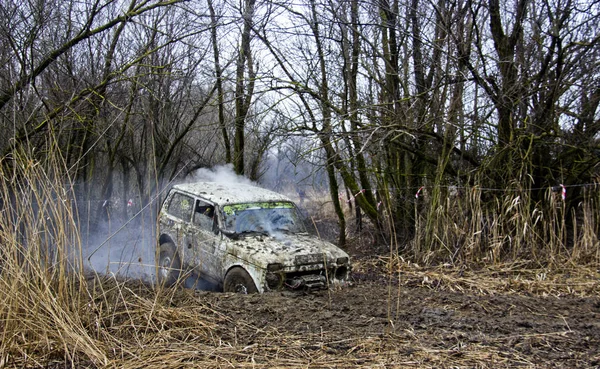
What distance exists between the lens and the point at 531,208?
8.47 metres

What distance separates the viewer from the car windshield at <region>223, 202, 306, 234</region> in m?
7.35

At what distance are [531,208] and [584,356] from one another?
16.7ft

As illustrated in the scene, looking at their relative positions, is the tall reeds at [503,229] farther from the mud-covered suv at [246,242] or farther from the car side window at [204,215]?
the car side window at [204,215]

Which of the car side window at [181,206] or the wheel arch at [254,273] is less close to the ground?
the car side window at [181,206]

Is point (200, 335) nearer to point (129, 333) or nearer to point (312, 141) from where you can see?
point (129, 333)

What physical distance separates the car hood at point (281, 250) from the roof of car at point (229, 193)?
2.56 feet

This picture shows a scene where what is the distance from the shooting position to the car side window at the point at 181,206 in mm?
8188

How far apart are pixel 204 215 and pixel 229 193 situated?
498 mm

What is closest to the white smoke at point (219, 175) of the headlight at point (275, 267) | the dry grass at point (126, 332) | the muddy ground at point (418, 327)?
the headlight at point (275, 267)

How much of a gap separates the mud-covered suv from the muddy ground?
0.42 metres

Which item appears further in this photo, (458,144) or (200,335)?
(458,144)

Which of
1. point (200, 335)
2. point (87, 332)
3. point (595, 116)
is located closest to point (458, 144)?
point (595, 116)

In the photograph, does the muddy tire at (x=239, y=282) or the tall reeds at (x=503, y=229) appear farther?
the tall reeds at (x=503, y=229)

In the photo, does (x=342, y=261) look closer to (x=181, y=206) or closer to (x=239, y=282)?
(x=239, y=282)
